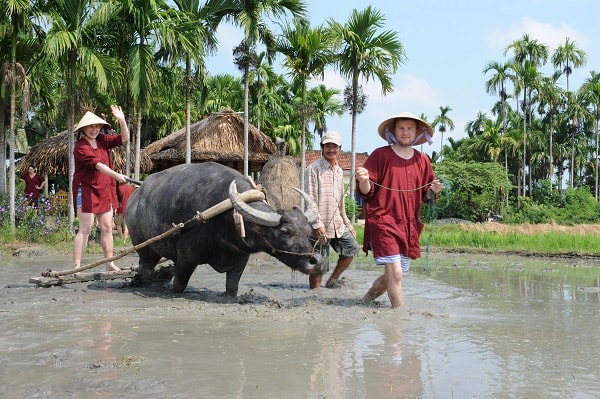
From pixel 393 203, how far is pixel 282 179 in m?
12.8

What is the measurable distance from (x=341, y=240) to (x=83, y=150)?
2659 millimetres

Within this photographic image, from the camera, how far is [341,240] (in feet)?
23.1

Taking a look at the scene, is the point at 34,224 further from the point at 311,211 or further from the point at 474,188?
the point at 474,188

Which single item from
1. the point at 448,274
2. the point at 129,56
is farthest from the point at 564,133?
the point at 448,274

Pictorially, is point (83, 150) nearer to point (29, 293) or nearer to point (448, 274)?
point (29, 293)

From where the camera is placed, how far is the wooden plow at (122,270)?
582 centimetres

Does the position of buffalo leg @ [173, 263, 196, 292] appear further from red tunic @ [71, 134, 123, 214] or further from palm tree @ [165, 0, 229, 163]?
palm tree @ [165, 0, 229, 163]

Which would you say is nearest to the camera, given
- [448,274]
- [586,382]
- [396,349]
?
[586,382]

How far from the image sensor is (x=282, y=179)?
18.3 metres

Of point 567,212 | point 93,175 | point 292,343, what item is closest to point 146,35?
point 93,175

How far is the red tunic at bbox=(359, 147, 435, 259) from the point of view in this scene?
5484mm

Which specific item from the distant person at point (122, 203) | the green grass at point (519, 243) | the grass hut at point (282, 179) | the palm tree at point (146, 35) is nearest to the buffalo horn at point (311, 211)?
the green grass at point (519, 243)

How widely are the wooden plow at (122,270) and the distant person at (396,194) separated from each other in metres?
1.01

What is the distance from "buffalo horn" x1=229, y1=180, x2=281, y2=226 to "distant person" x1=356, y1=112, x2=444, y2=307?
2.41 feet
